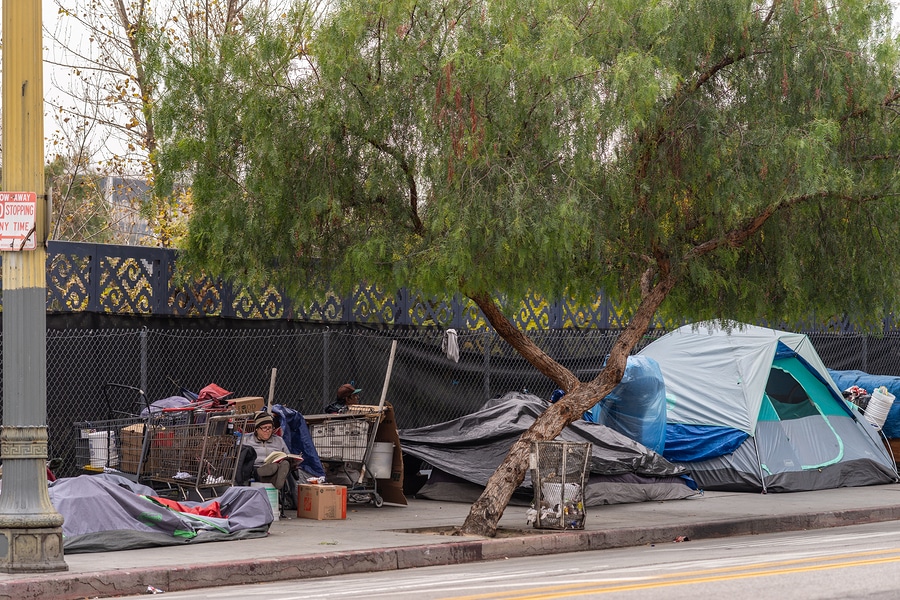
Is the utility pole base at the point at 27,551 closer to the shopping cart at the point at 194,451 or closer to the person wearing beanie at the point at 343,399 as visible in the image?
the shopping cart at the point at 194,451

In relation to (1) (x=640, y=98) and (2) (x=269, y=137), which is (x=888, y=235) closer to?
(1) (x=640, y=98)

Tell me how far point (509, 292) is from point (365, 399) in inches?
182

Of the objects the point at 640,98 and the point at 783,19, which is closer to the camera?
the point at 640,98

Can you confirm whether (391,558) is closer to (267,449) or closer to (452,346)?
(267,449)

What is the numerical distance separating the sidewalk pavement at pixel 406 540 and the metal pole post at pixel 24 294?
22.3 inches

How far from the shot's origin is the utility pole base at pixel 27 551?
28.6ft

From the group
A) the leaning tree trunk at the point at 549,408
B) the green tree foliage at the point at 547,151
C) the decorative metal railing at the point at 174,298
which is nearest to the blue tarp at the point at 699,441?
the decorative metal railing at the point at 174,298

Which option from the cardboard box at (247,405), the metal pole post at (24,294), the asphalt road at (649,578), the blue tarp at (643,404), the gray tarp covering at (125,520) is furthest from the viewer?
the blue tarp at (643,404)

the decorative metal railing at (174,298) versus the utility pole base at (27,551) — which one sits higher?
the decorative metal railing at (174,298)

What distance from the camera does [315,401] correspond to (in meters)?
15.6

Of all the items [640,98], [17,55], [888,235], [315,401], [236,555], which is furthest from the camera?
[315,401]

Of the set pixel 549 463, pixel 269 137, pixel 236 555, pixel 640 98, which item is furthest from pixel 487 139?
pixel 236 555

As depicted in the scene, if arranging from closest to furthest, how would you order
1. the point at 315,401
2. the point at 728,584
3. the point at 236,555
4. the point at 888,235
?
1. the point at 728,584
2. the point at 236,555
3. the point at 888,235
4. the point at 315,401

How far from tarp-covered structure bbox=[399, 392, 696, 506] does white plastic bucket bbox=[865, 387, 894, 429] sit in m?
4.40
